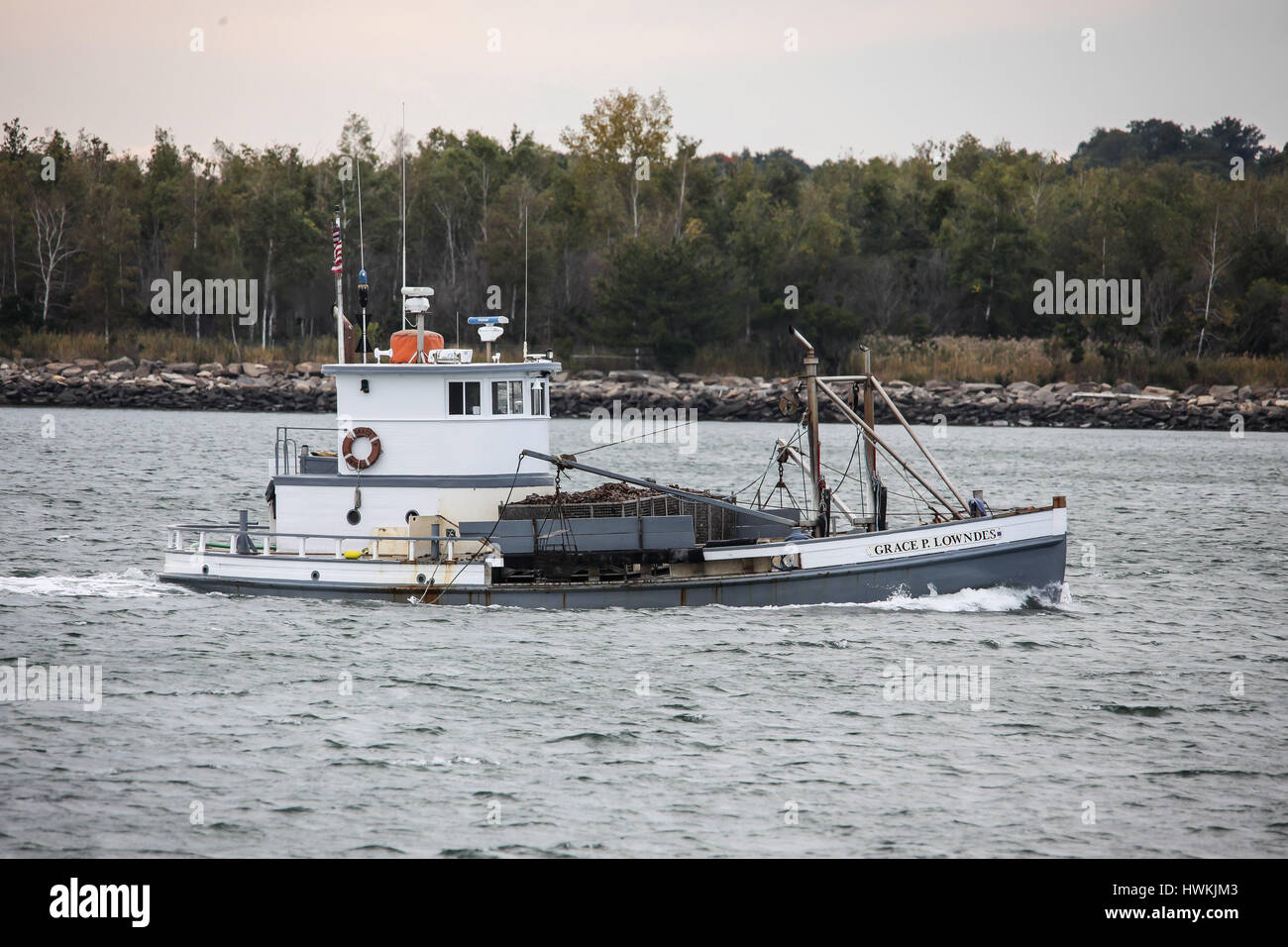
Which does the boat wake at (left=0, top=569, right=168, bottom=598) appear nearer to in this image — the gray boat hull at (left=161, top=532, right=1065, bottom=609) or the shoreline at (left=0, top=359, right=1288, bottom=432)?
the gray boat hull at (left=161, top=532, right=1065, bottom=609)

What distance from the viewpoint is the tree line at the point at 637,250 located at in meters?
89.6

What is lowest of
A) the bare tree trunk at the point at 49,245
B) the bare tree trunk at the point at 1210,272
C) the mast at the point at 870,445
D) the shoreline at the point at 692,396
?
the mast at the point at 870,445

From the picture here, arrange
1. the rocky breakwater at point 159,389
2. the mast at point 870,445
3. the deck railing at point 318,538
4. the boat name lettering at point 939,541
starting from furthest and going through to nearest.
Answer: the rocky breakwater at point 159,389, the mast at point 870,445, the deck railing at point 318,538, the boat name lettering at point 939,541

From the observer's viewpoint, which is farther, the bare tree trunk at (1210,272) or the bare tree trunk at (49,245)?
the bare tree trunk at (49,245)

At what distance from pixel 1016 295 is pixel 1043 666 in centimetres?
7771

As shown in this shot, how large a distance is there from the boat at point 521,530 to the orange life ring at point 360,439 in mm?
26

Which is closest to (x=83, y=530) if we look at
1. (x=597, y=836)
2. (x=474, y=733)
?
(x=474, y=733)

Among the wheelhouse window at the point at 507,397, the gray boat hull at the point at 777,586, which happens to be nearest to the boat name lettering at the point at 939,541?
the gray boat hull at the point at 777,586

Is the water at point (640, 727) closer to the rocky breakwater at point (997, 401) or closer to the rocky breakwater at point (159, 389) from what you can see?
the rocky breakwater at point (997, 401)

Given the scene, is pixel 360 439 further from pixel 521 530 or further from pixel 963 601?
pixel 963 601

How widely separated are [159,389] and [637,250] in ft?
109
